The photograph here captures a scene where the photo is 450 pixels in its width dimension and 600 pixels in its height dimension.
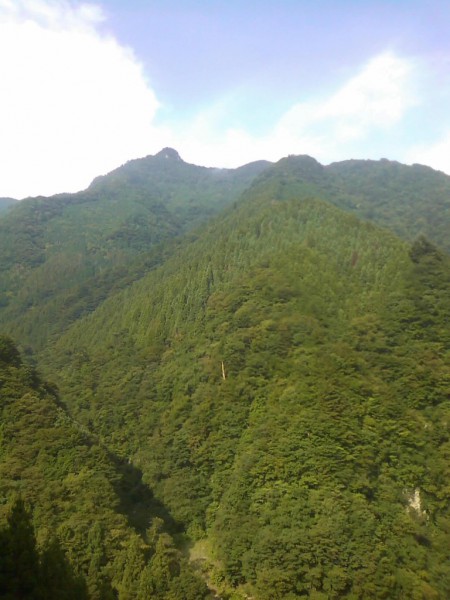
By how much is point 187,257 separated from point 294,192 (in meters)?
46.6

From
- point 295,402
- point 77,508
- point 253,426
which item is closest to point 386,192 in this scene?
point 295,402

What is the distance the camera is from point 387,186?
183250 millimetres

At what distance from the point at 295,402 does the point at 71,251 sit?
10813 cm

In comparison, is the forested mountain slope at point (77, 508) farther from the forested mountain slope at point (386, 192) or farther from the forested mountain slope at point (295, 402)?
the forested mountain slope at point (386, 192)

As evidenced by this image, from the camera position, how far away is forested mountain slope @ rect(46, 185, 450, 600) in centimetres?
4294

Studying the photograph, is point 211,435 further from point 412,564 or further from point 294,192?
point 294,192

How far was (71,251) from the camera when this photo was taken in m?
145

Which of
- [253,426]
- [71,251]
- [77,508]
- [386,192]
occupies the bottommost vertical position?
[253,426]

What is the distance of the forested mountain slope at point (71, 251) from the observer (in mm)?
113375

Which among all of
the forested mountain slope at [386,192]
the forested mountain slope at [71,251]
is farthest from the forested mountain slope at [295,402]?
the forested mountain slope at [386,192]

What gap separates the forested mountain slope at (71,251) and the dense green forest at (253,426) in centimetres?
1221

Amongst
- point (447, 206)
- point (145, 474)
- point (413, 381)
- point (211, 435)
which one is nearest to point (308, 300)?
point (413, 381)

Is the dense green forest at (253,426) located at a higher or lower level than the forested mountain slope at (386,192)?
lower

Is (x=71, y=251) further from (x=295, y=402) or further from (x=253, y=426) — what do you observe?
(x=295, y=402)
